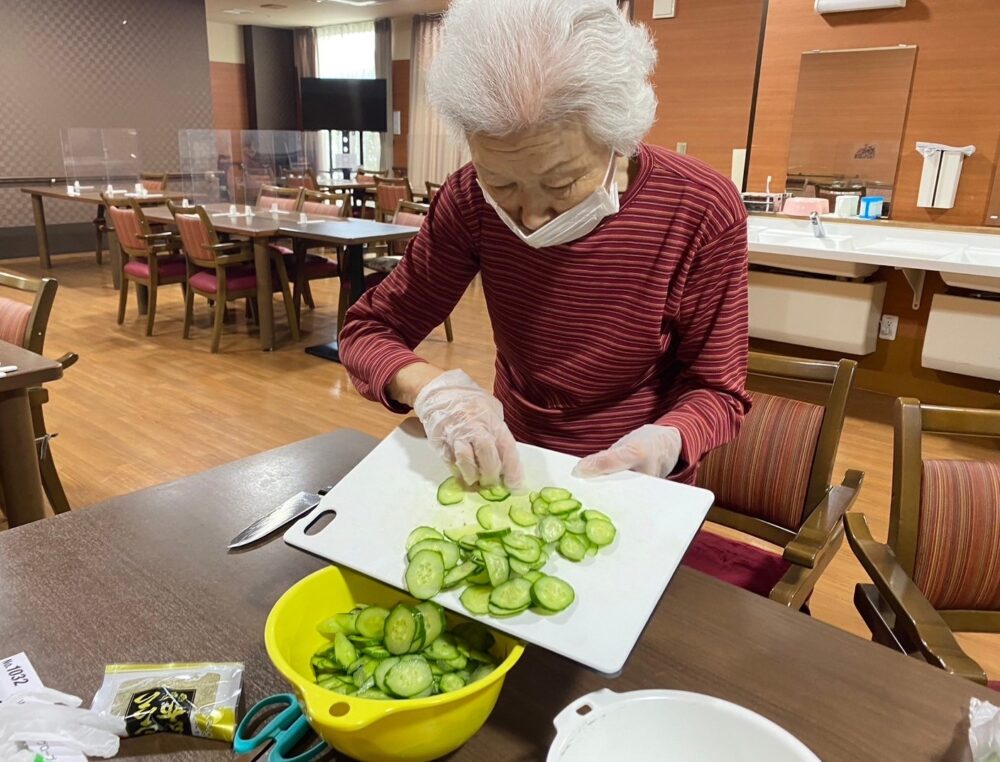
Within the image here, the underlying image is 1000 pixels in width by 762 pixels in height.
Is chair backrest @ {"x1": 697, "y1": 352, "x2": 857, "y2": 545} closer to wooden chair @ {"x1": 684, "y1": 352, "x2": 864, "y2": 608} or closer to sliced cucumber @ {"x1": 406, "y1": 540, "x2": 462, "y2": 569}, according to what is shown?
wooden chair @ {"x1": 684, "y1": 352, "x2": 864, "y2": 608}

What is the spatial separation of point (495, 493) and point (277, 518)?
1.15ft

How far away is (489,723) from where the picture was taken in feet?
2.34

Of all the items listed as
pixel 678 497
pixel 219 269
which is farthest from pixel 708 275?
pixel 219 269

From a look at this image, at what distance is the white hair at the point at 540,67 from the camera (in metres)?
0.84

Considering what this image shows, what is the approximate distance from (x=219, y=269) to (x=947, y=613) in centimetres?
429

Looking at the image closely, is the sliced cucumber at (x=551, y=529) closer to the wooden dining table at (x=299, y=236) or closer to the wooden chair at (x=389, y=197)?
the wooden dining table at (x=299, y=236)

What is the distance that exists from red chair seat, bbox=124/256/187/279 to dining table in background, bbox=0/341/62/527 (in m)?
3.33

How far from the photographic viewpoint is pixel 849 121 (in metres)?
4.04

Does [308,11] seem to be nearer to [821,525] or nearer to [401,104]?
[401,104]

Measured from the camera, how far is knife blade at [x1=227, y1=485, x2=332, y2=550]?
3.32 feet

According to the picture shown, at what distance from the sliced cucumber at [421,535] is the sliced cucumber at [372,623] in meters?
0.08

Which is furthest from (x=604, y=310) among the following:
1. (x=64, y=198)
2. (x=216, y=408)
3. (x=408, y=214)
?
(x=64, y=198)

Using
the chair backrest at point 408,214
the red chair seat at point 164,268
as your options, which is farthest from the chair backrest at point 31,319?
the chair backrest at point 408,214

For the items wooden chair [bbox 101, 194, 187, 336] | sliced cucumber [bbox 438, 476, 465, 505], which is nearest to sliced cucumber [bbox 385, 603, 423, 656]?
sliced cucumber [bbox 438, 476, 465, 505]
